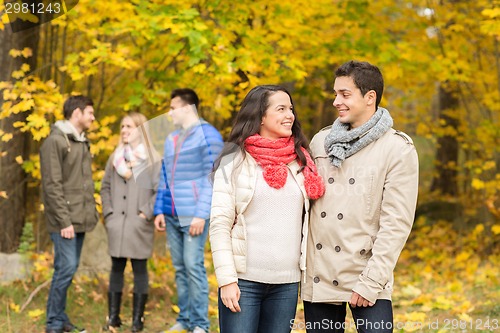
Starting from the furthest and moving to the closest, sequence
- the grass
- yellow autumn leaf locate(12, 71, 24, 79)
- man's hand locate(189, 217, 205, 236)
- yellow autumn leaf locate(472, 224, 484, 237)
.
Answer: yellow autumn leaf locate(472, 224, 484, 237)
yellow autumn leaf locate(12, 71, 24, 79)
the grass
man's hand locate(189, 217, 205, 236)

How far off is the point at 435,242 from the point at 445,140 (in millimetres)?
3355

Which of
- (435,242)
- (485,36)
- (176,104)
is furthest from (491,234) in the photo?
(176,104)

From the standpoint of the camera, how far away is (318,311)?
10.7ft

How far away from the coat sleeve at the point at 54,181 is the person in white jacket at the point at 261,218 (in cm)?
259

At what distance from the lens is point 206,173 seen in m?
5.05

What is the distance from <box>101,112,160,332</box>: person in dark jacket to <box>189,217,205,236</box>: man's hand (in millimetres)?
587

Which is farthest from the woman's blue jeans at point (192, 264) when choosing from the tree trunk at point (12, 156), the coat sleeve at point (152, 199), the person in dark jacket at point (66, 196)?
the tree trunk at point (12, 156)

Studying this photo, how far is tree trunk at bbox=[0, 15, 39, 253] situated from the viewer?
7242 millimetres

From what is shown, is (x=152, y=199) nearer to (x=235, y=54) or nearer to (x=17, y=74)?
(x=235, y=54)

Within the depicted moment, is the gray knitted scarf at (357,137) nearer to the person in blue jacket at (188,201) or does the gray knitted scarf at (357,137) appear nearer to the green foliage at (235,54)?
the person in blue jacket at (188,201)

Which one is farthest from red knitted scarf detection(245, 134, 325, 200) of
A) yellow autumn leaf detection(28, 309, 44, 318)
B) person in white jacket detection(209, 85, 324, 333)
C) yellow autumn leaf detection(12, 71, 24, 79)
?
yellow autumn leaf detection(12, 71, 24, 79)

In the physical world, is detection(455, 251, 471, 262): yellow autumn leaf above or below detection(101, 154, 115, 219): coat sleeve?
below

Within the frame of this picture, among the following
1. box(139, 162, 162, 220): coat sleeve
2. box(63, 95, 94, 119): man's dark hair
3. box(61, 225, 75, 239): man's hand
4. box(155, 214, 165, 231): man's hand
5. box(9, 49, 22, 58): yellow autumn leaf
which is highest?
box(9, 49, 22, 58): yellow autumn leaf

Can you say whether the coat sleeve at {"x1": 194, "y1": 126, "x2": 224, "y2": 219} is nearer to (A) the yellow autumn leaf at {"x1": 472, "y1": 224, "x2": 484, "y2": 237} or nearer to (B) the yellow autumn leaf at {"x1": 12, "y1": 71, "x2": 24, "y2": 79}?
(B) the yellow autumn leaf at {"x1": 12, "y1": 71, "x2": 24, "y2": 79}
